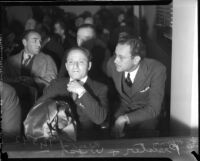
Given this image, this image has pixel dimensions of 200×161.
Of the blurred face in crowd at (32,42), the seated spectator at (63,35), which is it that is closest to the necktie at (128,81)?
the seated spectator at (63,35)

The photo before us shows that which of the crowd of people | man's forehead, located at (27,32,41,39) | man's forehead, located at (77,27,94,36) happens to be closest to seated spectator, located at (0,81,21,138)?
the crowd of people

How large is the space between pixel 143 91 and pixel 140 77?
5 centimetres

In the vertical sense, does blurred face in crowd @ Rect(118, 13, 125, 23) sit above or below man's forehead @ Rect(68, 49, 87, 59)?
above

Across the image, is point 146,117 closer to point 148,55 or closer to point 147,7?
point 148,55

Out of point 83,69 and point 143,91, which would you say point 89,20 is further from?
point 143,91

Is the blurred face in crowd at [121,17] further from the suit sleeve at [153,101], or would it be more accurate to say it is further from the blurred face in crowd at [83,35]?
the suit sleeve at [153,101]

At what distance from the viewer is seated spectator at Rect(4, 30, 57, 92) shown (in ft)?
4.11

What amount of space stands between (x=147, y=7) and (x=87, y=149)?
0.56 metres

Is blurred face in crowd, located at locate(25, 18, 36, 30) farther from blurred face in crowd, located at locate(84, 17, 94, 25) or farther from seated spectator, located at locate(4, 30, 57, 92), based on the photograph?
blurred face in crowd, located at locate(84, 17, 94, 25)

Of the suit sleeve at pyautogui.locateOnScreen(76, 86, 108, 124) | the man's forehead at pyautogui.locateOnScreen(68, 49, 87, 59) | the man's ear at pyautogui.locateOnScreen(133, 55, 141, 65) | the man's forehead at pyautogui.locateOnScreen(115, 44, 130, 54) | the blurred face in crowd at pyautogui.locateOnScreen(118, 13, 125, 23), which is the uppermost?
the blurred face in crowd at pyautogui.locateOnScreen(118, 13, 125, 23)

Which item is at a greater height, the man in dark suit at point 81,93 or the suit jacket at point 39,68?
the suit jacket at point 39,68

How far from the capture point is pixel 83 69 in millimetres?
1257

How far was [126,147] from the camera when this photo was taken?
128cm

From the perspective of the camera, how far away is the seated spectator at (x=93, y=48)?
1255mm
